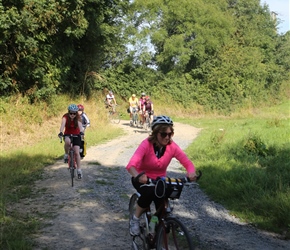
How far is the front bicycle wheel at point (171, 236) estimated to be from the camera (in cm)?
404

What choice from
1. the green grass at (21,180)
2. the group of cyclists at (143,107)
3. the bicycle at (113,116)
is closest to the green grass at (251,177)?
the green grass at (21,180)

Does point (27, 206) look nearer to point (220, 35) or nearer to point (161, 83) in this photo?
point (161, 83)

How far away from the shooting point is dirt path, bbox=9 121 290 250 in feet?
18.1

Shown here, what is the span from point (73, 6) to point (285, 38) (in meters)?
43.3

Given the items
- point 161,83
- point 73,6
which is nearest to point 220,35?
point 161,83

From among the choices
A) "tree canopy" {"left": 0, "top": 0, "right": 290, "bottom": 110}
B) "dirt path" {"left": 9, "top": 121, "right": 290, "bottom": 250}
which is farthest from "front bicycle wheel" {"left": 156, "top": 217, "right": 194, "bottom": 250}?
"tree canopy" {"left": 0, "top": 0, "right": 290, "bottom": 110}

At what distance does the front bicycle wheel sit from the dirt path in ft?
4.01

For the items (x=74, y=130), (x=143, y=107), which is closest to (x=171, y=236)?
(x=74, y=130)

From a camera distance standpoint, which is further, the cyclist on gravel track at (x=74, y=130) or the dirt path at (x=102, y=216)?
the cyclist on gravel track at (x=74, y=130)

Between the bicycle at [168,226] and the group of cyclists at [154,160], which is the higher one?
the group of cyclists at [154,160]

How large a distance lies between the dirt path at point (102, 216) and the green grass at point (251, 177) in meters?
0.40

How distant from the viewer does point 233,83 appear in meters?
38.3

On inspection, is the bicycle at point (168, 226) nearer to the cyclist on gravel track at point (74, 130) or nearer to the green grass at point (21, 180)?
the green grass at point (21, 180)

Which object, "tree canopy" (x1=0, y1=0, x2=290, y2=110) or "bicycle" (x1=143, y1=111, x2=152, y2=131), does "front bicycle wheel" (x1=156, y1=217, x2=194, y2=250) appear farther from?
"bicycle" (x1=143, y1=111, x2=152, y2=131)
